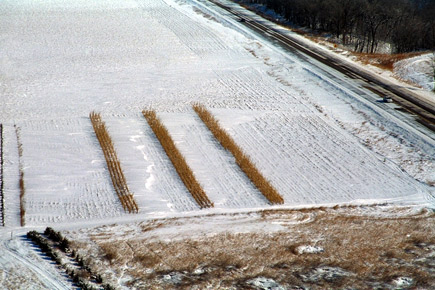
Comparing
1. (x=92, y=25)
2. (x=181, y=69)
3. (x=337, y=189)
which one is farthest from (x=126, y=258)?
(x=92, y=25)

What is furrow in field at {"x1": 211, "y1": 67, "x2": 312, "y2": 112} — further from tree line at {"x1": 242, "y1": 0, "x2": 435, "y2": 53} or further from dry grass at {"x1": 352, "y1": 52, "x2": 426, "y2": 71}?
tree line at {"x1": 242, "y1": 0, "x2": 435, "y2": 53}

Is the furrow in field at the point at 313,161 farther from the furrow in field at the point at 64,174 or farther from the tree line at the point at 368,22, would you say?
the tree line at the point at 368,22

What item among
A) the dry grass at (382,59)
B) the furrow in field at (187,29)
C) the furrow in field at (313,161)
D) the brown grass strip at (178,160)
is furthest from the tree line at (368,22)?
the brown grass strip at (178,160)

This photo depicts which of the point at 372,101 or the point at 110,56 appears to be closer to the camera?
the point at 372,101

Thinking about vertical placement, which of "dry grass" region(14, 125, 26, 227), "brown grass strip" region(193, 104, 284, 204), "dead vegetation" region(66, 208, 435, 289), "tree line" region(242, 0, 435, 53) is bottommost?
"dry grass" region(14, 125, 26, 227)

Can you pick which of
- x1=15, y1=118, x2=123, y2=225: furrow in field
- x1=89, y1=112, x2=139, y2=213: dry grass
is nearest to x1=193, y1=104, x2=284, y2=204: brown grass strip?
x1=89, y1=112, x2=139, y2=213: dry grass

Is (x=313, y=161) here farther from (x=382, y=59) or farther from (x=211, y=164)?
(x=382, y=59)

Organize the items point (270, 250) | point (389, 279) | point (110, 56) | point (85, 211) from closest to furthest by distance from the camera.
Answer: point (389, 279), point (270, 250), point (85, 211), point (110, 56)

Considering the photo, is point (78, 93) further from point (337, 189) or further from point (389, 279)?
point (389, 279)
